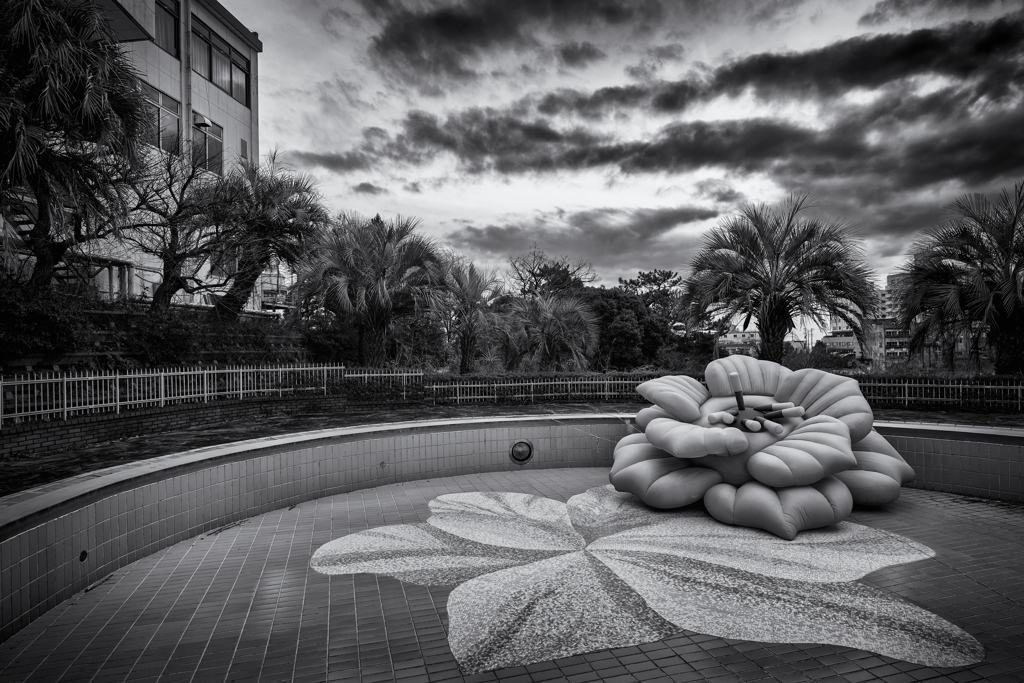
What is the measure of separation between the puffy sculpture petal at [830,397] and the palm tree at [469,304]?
31.5 ft

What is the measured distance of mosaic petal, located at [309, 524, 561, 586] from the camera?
15.0 feet

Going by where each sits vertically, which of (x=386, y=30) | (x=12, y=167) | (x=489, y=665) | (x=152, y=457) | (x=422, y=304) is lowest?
(x=489, y=665)

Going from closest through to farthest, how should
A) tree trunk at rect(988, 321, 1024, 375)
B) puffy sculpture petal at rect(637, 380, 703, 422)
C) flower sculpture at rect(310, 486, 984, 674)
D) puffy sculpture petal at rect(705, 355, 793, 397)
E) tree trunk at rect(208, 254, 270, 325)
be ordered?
1. flower sculpture at rect(310, 486, 984, 674)
2. puffy sculpture petal at rect(637, 380, 703, 422)
3. puffy sculpture petal at rect(705, 355, 793, 397)
4. tree trunk at rect(988, 321, 1024, 375)
5. tree trunk at rect(208, 254, 270, 325)

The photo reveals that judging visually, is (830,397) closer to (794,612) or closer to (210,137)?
(794,612)

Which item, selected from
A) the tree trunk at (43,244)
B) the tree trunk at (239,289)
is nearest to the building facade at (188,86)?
the tree trunk at (239,289)

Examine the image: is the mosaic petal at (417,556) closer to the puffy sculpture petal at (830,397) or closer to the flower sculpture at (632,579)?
the flower sculpture at (632,579)

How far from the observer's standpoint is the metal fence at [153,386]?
796 cm

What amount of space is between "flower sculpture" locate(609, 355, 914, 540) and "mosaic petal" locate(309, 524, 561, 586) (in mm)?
1848

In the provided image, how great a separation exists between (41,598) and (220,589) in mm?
1075

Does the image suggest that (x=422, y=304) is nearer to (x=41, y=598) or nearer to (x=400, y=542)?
(x=400, y=542)

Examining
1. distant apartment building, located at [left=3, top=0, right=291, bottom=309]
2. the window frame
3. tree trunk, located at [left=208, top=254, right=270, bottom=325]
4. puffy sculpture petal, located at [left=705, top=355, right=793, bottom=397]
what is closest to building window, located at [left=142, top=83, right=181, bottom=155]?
distant apartment building, located at [left=3, top=0, right=291, bottom=309]

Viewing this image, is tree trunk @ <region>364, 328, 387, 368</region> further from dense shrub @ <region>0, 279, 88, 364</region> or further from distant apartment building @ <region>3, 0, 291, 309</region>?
dense shrub @ <region>0, 279, 88, 364</region>

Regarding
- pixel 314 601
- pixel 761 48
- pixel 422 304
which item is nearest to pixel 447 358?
pixel 422 304

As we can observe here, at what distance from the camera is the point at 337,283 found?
14664 millimetres
